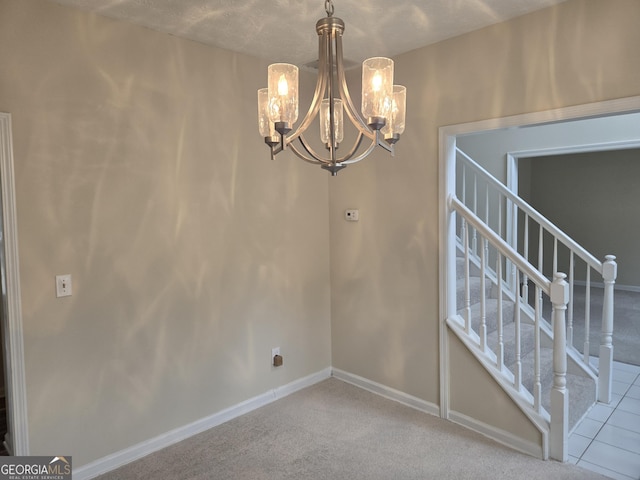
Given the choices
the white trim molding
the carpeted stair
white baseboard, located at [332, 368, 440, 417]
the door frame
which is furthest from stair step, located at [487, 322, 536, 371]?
the white trim molding

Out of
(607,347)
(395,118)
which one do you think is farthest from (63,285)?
(607,347)

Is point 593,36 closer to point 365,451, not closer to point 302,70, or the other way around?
point 302,70

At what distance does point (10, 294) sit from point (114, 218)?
0.61 m

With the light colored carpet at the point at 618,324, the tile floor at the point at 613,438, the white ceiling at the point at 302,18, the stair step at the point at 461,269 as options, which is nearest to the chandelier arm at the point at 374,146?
the white ceiling at the point at 302,18

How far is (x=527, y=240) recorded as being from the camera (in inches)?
147

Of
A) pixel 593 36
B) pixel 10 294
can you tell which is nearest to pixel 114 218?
pixel 10 294

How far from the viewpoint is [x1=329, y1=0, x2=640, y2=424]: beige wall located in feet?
7.24

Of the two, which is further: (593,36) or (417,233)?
(417,233)

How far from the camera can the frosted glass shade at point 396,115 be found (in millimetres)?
1501

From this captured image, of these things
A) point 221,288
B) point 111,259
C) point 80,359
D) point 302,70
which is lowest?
point 80,359

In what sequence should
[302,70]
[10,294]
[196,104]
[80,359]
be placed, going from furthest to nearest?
[302,70] → [196,104] → [80,359] → [10,294]

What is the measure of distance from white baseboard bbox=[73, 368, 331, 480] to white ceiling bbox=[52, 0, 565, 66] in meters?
2.43

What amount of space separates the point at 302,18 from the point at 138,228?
1.50m

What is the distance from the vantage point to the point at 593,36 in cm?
219
